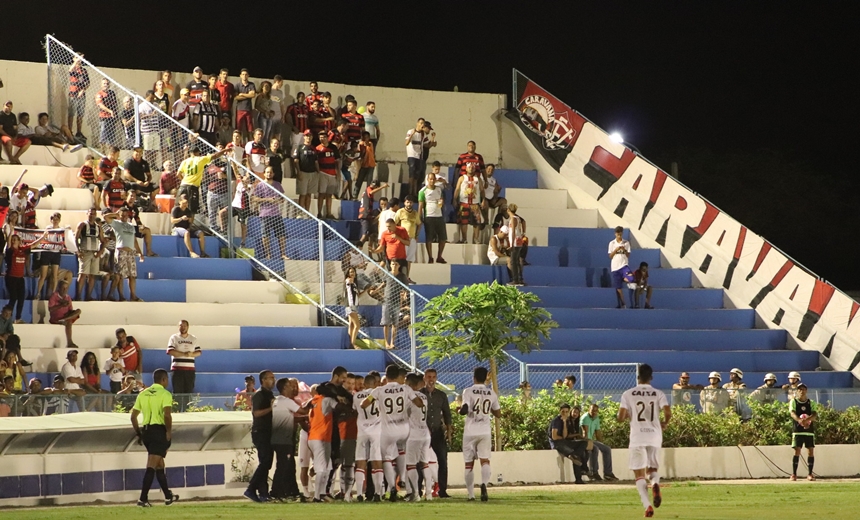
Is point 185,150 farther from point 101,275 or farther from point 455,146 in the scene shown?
point 455,146

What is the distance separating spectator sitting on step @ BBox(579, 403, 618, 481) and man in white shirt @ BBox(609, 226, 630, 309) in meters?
7.36

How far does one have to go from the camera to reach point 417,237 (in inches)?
1161

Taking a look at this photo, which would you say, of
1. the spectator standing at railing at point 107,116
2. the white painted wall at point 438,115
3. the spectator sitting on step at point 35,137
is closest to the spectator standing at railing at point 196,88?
the spectator standing at railing at point 107,116

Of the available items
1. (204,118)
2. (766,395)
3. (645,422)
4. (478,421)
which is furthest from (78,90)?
(645,422)

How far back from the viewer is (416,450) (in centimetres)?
1758

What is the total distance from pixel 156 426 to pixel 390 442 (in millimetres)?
2932

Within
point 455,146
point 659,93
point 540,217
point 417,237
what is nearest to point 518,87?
point 455,146

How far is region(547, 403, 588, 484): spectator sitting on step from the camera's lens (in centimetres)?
2197

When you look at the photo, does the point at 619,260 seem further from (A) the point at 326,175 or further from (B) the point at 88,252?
(B) the point at 88,252

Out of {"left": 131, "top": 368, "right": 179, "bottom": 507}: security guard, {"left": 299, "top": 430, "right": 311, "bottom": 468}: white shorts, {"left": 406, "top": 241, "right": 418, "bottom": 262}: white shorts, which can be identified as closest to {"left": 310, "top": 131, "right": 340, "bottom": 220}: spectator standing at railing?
{"left": 406, "top": 241, "right": 418, "bottom": 262}: white shorts

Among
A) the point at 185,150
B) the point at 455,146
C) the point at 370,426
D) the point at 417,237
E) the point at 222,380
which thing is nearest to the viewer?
the point at 370,426

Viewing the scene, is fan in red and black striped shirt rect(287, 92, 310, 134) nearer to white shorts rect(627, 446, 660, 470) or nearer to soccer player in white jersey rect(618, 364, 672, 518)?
soccer player in white jersey rect(618, 364, 672, 518)

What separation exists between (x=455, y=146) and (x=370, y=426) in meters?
18.2

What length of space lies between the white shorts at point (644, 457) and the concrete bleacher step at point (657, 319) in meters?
13.1
